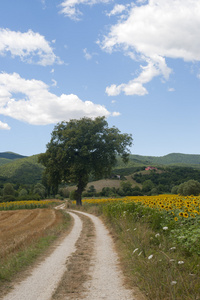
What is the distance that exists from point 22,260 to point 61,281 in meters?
2.28

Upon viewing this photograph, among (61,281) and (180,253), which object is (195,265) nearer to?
(180,253)

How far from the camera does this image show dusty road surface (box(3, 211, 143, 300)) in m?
5.28

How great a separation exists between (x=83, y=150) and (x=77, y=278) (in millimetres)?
29161

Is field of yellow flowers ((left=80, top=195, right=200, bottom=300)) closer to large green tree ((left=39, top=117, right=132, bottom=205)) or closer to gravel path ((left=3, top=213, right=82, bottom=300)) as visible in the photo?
gravel path ((left=3, top=213, right=82, bottom=300))

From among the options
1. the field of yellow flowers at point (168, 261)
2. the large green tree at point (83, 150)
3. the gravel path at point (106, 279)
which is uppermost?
the large green tree at point (83, 150)

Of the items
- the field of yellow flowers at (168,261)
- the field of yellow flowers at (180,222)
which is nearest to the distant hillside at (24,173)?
the field of yellow flowers at (180,222)

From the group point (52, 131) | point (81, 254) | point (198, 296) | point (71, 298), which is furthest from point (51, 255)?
point (52, 131)

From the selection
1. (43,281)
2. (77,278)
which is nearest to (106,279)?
(77,278)

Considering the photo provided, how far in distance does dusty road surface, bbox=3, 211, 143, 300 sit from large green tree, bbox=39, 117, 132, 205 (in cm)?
2682

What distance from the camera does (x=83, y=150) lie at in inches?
1391

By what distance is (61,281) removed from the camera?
242 inches

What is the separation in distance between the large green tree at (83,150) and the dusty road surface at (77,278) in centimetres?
2682

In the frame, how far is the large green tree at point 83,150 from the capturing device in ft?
121

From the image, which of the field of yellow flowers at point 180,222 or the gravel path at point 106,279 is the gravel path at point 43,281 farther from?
the field of yellow flowers at point 180,222
